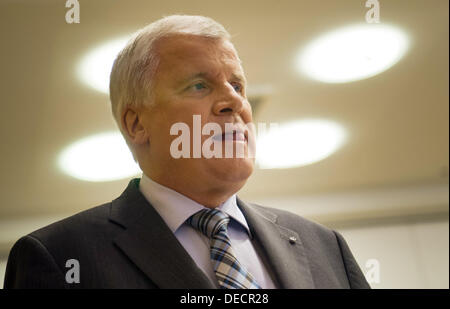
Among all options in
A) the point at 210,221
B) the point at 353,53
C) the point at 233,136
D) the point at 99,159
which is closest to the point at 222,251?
the point at 210,221

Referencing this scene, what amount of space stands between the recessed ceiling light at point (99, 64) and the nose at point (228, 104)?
51cm

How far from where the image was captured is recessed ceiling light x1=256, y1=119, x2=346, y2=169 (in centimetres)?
165

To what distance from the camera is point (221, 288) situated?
0.89 meters

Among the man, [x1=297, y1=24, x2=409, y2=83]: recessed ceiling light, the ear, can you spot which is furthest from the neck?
[x1=297, y1=24, x2=409, y2=83]: recessed ceiling light

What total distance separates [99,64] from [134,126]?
41 centimetres

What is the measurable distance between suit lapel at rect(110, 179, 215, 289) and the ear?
5.2 inches

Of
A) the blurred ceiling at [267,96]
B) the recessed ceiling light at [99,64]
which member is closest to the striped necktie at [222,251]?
the blurred ceiling at [267,96]

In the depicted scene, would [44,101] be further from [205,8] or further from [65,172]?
[205,8]

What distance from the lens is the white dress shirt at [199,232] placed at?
95 centimetres

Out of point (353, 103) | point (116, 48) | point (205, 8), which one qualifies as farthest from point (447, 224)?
point (116, 48)

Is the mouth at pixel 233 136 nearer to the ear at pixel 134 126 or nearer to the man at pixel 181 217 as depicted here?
the man at pixel 181 217

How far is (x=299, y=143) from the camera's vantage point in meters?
1.72
